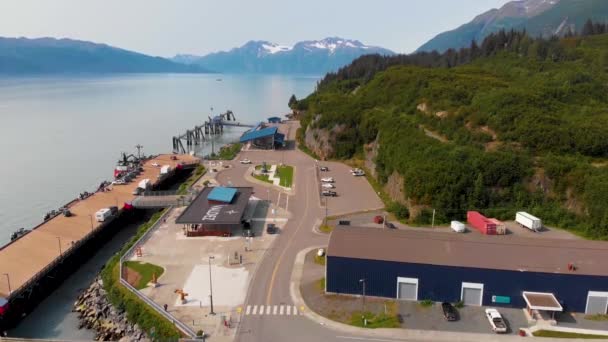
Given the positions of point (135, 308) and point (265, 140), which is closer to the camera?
point (135, 308)

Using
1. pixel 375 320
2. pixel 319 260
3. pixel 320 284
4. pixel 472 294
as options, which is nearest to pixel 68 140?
pixel 319 260

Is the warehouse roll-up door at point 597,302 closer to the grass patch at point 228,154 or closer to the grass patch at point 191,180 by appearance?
the grass patch at point 191,180

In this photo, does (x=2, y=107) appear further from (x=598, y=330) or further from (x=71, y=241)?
(x=598, y=330)

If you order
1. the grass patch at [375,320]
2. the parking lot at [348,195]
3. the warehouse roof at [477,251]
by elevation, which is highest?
the warehouse roof at [477,251]

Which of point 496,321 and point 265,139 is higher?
point 265,139

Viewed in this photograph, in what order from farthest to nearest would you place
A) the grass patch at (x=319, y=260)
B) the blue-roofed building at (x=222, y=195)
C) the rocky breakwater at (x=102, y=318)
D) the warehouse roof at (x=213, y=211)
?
the blue-roofed building at (x=222, y=195) → the warehouse roof at (x=213, y=211) → the grass patch at (x=319, y=260) → the rocky breakwater at (x=102, y=318)

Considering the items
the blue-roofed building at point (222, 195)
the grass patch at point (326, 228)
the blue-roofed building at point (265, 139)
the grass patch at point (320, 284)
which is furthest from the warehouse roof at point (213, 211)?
the blue-roofed building at point (265, 139)

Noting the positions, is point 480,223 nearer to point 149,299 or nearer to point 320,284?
point 320,284
